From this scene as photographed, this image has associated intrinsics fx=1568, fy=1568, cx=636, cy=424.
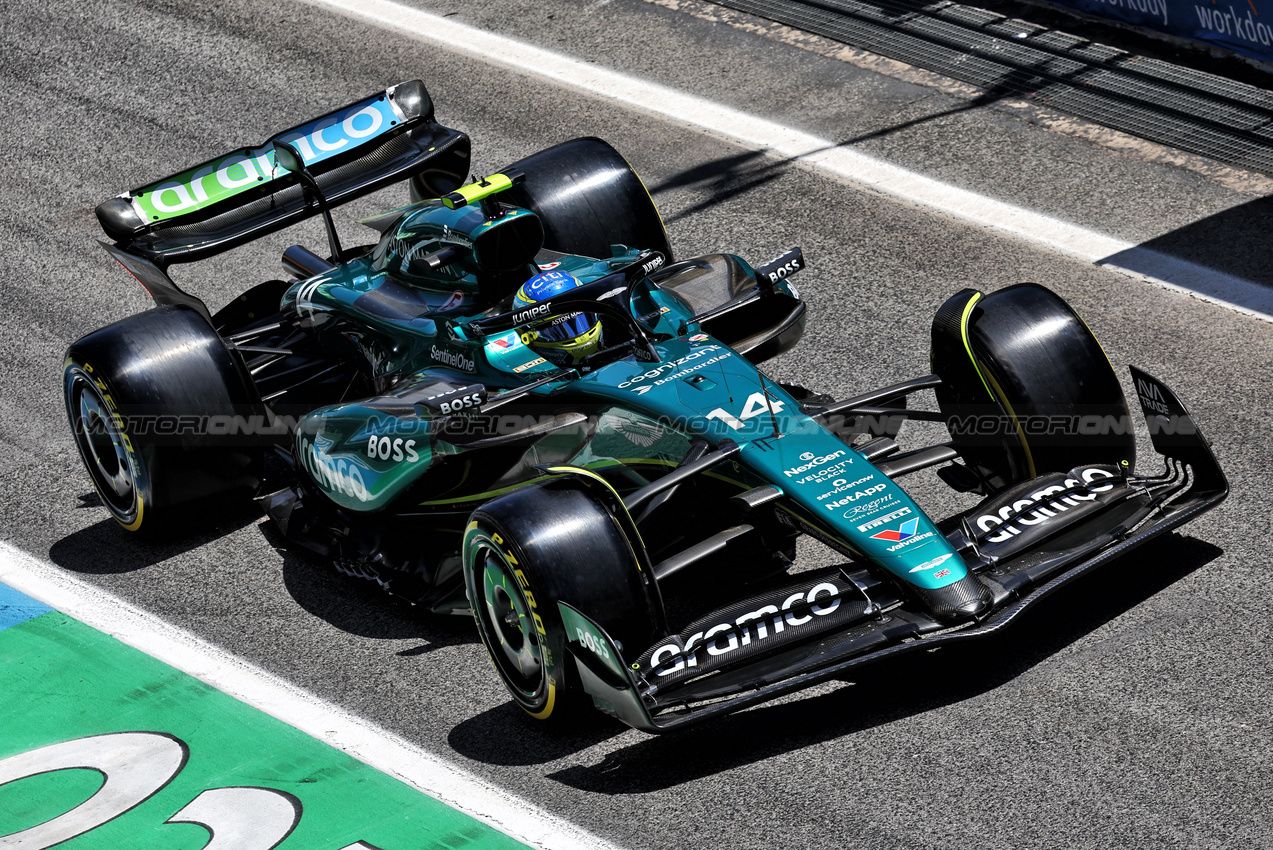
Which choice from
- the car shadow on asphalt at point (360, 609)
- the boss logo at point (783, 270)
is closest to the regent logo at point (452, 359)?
the car shadow on asphalt at point (360, 609)

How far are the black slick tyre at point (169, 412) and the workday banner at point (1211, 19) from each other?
26.1ft

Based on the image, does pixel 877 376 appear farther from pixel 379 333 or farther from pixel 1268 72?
pixel 1268 72

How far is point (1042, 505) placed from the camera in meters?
6.62

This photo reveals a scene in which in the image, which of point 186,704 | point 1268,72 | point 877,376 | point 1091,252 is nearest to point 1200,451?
point 877,376

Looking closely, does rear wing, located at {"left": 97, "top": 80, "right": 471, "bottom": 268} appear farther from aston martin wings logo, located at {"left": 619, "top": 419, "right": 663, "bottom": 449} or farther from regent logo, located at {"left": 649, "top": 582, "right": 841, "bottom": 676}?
regent logo, located at {"left": 649, "top": 582, "right": 841, "bottom": 676}

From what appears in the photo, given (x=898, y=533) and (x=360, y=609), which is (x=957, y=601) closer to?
(x=898, y=533)

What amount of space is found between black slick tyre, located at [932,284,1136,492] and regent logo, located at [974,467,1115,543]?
24cm

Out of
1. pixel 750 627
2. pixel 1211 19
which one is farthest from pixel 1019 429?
pixel 1211 19

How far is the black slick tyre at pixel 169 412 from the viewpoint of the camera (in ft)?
25.5

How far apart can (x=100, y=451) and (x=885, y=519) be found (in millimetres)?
4327

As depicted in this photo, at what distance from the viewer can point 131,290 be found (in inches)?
423

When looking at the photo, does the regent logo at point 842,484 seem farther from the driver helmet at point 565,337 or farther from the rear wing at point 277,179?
the rear wing at point 277,179

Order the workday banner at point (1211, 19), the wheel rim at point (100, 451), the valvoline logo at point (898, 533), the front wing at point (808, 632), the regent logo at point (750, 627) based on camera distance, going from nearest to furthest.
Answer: the front wing at point (808, 632) → the regent logo at point (750, 627) → the valvoline logo at point (898, 533) → the wheel rim at point (100, 451) → the workday banner at point (1211, 19)

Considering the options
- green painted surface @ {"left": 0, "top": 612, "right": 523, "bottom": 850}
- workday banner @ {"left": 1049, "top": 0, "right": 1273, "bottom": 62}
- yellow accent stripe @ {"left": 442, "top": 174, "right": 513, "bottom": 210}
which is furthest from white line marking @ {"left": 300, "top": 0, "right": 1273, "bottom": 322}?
green painted surface @ {"left": 0, "top": 612, "right": 523, "bottom": 850}
